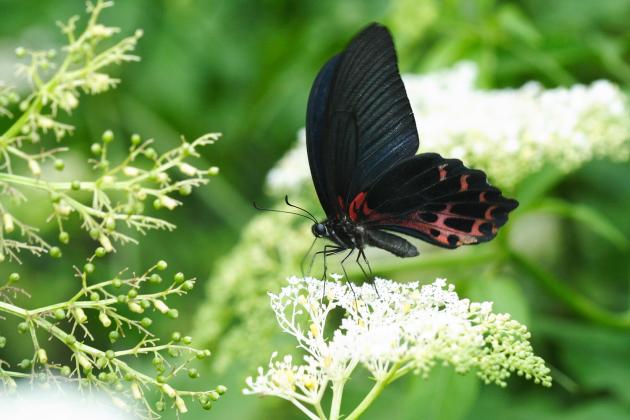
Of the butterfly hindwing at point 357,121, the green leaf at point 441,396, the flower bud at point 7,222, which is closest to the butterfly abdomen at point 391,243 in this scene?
the butterfly hindwing at point 357,121

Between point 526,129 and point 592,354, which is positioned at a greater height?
point 526,129

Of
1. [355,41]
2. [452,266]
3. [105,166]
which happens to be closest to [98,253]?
[105,166]

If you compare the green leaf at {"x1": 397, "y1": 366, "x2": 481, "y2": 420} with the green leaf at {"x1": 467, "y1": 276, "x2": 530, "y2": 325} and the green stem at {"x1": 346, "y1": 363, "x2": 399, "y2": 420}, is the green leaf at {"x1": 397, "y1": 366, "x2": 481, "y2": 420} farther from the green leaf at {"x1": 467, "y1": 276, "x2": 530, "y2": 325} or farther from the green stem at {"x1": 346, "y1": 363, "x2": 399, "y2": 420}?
the green stem at {"x1": 346, "y1": 363, "x2": 399, "y2": 420}

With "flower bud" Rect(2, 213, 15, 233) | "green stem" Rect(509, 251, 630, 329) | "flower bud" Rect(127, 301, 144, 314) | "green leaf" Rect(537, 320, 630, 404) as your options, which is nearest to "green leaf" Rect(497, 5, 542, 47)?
"green stem" Rect(509, 251, 630, 329)

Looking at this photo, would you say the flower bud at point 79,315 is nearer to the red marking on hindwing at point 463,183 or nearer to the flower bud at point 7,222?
the flower bud at point 7,222

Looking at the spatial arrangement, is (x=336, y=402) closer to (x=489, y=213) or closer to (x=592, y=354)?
(x=489, y=213)

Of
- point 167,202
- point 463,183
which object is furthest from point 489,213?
point 167,202
